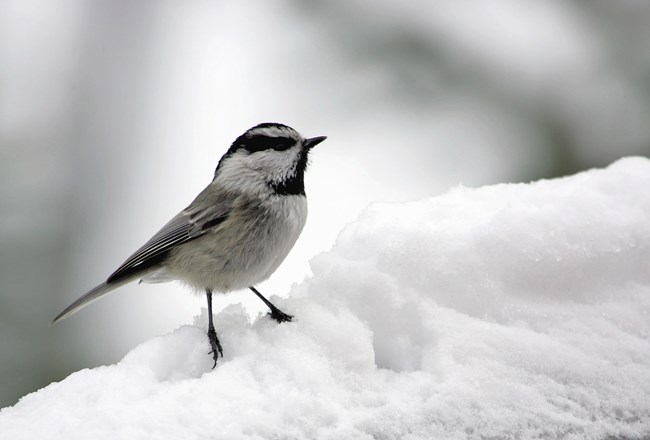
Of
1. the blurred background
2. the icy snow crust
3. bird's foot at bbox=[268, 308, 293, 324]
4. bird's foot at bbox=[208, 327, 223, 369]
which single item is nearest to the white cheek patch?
the icy snow crust

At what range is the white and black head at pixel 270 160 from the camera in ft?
7.34

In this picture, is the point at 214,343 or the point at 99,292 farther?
the point at 99,292

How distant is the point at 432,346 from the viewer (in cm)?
157

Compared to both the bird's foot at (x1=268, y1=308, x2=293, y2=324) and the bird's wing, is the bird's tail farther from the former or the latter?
the bird's foot at (x1=268, y1=308, x2=293, y2=324)

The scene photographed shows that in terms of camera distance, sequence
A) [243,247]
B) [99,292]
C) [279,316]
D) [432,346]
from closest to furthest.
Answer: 1. [432,346]
2. [279,316]
3. [243,247]
4. [99,292]

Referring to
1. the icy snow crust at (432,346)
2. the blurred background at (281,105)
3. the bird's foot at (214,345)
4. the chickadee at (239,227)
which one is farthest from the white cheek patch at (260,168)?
the blurred background at (281,105)

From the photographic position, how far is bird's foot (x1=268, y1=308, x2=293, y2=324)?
5.70 ft

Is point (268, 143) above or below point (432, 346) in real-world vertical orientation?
above

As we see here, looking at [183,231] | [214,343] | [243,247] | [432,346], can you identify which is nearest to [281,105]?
[183,231]

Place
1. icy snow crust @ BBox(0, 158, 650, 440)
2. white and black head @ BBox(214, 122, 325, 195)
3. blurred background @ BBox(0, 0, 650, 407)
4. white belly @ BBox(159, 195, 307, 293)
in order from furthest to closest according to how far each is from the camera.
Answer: blurred background @ BBox(0, 0, 650, 407) → white and black head @ BBox(214, 122, 325, 195) → white belly @ BBox(159, 195, 307, 293) → icy snow crust @ BBox(0, 158, 650, 440)

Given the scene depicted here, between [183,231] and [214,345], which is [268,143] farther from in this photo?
[214,345]

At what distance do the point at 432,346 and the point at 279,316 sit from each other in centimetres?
41

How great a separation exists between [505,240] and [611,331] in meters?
0.33

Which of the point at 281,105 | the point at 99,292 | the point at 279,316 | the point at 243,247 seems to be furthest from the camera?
the point at 281,105
